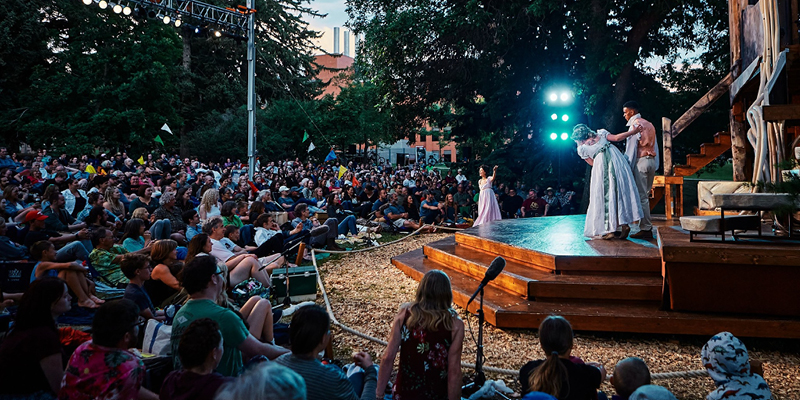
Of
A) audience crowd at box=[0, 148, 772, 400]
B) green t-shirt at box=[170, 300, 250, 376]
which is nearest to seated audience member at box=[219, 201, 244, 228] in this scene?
audience crowd at box=[0, 148, 772, 400]

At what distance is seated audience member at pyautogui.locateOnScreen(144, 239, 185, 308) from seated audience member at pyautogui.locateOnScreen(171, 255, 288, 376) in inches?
82.1

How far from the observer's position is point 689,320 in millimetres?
5086

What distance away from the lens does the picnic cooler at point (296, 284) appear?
21.5ft

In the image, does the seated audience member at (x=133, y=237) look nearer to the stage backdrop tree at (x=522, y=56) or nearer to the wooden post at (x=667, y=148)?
the wooden post at (x=667, y=148)

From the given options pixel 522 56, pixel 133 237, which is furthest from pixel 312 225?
pixel 522 56

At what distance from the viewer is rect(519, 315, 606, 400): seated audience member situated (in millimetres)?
2748

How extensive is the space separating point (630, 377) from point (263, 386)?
2.20 m

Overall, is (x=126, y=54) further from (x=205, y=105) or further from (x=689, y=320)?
(x=689, y=320)

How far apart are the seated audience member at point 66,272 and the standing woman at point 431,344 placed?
3759 mm

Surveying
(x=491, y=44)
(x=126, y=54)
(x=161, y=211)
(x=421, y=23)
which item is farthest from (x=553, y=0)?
(x=126, y=54)

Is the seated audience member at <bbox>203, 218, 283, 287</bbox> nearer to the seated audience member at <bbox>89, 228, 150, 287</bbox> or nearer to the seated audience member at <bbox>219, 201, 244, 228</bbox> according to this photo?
the seated audience member at <bbox>89, 228, 150, 287</bbox>

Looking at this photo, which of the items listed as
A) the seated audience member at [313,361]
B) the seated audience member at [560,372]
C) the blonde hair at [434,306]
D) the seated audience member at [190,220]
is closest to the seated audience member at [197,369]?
the seated audience member at [313,361]

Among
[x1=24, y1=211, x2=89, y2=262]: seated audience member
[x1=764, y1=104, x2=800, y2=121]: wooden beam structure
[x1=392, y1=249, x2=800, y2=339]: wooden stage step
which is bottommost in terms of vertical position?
[x1=392, y1=249, x2=800, y2=339]: wooden stage step

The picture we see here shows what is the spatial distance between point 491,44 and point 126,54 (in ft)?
64.3
